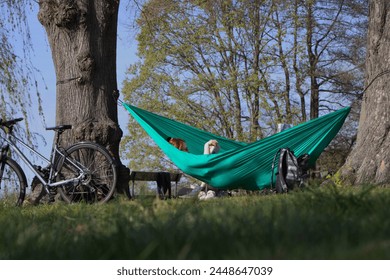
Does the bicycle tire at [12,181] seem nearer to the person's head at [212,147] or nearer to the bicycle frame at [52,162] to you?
the bicycle frame at [52,162]

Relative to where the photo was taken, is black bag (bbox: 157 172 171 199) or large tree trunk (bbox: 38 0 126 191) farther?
black bag (bbox: 157 172 171 199)

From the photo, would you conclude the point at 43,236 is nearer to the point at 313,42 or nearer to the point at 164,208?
the point at 164,208

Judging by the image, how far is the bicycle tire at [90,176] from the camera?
682 centimetres

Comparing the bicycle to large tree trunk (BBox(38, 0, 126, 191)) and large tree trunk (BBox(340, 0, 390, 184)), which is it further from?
large tree trunk (BBox(340, 0, 390, 184))

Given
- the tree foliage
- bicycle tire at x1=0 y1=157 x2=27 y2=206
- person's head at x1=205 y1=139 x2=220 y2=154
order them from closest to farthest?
bicycle tire at x1=0 y1=157 x2=27 y2=206
person's head at x1=205 y1=139 x2=220 y2=154
the tree foliage

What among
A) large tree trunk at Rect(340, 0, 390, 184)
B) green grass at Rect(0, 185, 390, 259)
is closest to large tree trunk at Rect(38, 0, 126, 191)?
large tree trunk at Rect(340, 0, 390, 184)

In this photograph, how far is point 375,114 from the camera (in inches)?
368

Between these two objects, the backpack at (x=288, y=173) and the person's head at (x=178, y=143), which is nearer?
the backpack at (x=288, y=173)

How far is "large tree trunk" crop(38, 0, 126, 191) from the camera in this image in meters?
7.72

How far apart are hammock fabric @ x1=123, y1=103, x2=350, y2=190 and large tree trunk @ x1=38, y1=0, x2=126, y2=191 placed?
2.19ft

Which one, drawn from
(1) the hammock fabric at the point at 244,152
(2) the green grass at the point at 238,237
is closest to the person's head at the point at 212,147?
(1) the hammock fabric at the point at 244,152

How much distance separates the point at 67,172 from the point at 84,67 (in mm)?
1315

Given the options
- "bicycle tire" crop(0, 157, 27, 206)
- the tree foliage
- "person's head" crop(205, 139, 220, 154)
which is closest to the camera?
"bicycle tire" crop(0, 157, 27, 206)

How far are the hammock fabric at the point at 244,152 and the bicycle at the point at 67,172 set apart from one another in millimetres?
1580
